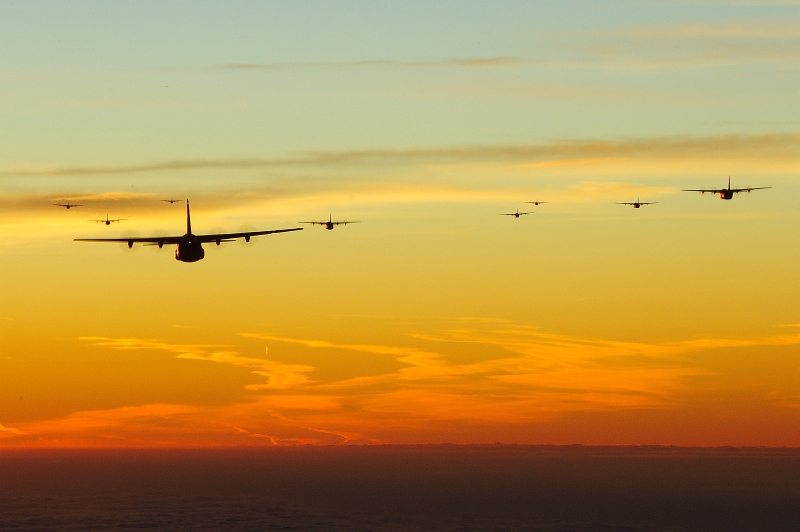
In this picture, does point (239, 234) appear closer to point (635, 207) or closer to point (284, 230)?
point (284, 230)

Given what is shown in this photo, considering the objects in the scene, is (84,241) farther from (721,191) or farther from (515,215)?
(721,191)

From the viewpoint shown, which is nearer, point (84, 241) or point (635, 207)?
point (84, 241)

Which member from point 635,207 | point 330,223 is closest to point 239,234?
point 330,223

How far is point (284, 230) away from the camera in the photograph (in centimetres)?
15788

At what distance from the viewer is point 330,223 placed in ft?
641

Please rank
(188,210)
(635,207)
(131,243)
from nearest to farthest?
(131,243) → (635,207) → (188,210)

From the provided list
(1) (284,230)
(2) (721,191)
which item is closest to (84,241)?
(1) (284,230)

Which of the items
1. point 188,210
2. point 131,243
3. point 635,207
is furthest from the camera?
point 188,210

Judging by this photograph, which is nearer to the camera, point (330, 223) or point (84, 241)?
point (84, 241)

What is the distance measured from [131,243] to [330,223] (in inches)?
1881

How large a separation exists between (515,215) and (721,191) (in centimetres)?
3763

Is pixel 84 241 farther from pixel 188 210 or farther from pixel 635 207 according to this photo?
pixel 635 207

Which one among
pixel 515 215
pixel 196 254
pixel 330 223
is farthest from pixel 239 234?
pixel 515 215

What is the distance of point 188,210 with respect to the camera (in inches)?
7382
